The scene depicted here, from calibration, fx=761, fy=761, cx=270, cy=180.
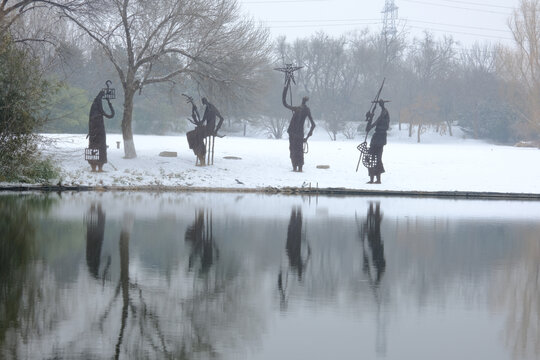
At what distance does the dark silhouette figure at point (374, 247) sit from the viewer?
11492mm

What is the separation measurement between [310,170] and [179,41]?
781 cm

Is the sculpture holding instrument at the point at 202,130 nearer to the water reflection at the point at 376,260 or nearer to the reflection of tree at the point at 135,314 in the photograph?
the water reflection at the point at 376,260

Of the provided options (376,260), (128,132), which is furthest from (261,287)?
(128,132)

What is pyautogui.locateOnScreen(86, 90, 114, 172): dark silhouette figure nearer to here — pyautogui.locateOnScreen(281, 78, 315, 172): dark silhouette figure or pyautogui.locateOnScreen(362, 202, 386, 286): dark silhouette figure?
pyautogui.locateOnScreen(281, 78, 315, 172): dark silhouette figure

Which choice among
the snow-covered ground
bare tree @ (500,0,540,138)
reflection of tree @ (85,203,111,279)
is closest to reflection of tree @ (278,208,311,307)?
reflection of tree @ (85,203,111,279)

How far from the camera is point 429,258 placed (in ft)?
42.7

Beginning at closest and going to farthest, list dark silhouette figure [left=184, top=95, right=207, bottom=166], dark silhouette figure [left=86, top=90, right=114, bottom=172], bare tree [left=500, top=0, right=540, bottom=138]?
1. dark silhouette figure [left=86, top=90, right=114, bottom=172]
2. dark silhouette figure [left=184, top=95, right=207, bottom=166]
3. bare tree [left=500, top=0, right=540, bottom=138]

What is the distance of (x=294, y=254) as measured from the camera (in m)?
13.0

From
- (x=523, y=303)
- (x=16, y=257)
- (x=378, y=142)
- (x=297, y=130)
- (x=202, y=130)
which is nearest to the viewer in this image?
(x=523, y=303)

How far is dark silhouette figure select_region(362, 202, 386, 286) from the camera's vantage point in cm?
1149

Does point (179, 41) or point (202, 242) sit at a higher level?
point (179, 41)

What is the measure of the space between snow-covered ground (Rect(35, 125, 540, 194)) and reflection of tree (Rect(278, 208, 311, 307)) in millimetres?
11139

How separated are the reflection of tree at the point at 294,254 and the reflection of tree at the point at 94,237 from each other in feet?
8.19

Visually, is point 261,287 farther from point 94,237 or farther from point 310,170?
point 310,170
